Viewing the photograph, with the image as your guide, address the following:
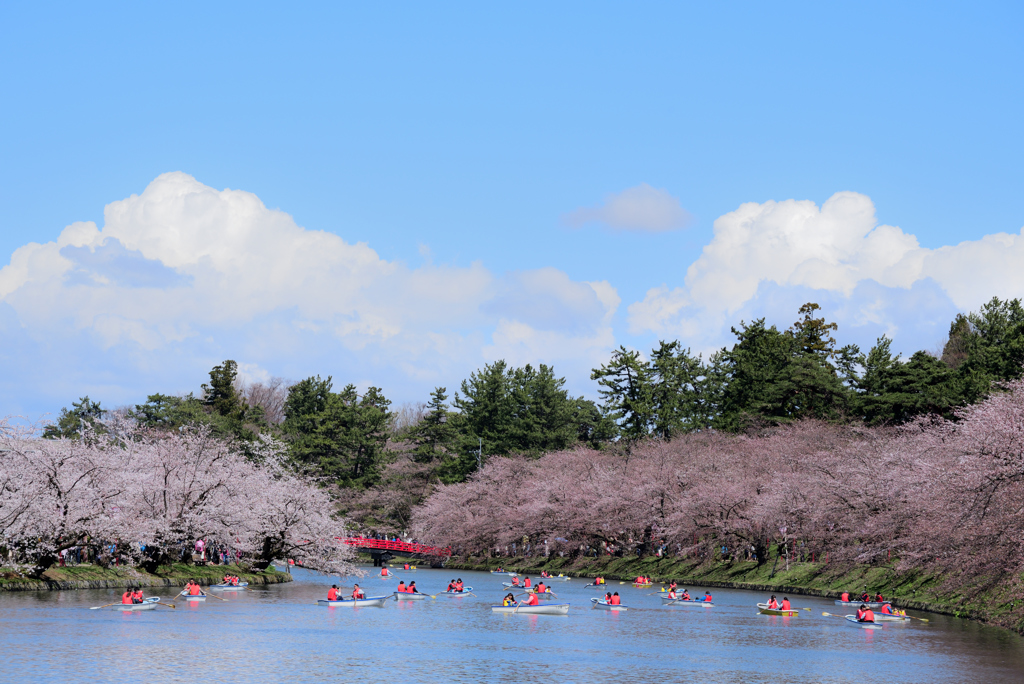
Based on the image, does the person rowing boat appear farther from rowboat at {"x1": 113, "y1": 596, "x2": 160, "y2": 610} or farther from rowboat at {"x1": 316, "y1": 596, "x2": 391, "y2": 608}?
rowboat at {"x1": 113, "y1": 596, "x2": 160, "y2": 610}

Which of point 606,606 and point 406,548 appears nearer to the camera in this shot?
point 606,606

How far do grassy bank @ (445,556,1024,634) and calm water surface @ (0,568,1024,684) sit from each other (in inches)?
43.9

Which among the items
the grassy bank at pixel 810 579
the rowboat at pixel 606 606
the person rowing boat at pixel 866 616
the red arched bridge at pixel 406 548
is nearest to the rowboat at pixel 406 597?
the rowboat at pixel 606 606

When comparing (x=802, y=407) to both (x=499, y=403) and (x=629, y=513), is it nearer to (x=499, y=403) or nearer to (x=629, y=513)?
(x=629, y=513)

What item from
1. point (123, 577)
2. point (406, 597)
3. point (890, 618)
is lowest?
point (406, 597)

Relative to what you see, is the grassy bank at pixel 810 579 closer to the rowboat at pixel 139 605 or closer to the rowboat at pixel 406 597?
the rowboat at pixel 406 597

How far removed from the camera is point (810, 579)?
55.7m

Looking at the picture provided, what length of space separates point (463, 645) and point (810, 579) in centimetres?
2953

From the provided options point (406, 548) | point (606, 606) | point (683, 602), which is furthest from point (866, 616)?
point (406, 548)

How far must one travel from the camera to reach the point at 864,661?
3022 cm

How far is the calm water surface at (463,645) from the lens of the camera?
26281 millimetres

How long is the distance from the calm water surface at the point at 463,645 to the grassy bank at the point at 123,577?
738 mm

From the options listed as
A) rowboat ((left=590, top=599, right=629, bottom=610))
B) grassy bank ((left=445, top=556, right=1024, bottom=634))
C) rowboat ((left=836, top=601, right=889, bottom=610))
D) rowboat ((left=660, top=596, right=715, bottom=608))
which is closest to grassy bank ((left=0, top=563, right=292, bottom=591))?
rowboat ((left=590, top=599, right=629, bottom=610))

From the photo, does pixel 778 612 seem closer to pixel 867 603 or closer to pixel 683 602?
pixel 867 603
